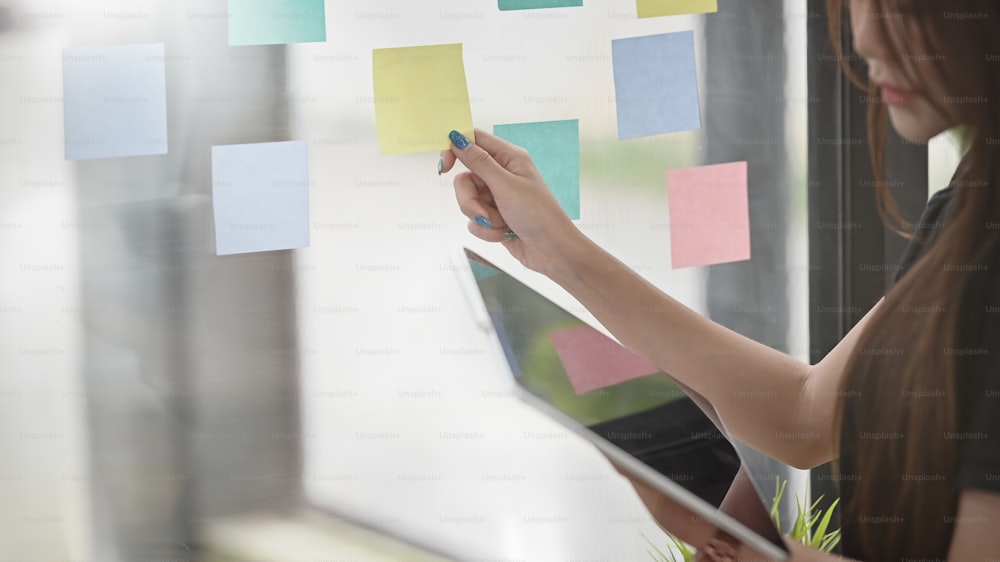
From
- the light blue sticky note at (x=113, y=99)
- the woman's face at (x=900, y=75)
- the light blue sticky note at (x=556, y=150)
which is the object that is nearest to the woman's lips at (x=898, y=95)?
the woman's face at (x=900, y=75)

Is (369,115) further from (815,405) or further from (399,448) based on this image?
(815,405)

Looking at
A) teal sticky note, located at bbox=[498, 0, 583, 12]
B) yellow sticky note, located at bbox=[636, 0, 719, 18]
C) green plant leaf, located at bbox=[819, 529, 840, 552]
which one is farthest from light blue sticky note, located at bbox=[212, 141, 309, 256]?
green plant leaf, located at bbox=[819, 529, 840, 552]

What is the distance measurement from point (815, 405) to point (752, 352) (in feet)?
0.29

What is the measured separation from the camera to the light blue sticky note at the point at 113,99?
889 mm

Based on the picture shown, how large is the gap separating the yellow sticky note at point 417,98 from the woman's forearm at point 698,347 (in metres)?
0.20

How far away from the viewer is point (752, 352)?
2.91ft

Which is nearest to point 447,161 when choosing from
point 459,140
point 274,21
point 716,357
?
point 459,140

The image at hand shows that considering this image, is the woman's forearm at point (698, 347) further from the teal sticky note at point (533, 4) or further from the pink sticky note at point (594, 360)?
the teal sticky note at point (533, 4)

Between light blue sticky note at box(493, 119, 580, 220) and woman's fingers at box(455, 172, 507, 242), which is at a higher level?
light blue sticky note at box(493, 119, 580, 220)

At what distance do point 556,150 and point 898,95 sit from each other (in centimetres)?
37

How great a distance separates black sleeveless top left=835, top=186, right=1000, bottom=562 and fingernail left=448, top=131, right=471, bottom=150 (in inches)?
18.7

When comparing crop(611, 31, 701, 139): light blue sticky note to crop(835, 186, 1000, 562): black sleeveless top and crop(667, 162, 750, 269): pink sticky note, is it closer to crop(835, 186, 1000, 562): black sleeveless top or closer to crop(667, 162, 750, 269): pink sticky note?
crop(667, 162, 750, 269): pink sticky note

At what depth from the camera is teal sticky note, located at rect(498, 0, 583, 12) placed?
93 cm

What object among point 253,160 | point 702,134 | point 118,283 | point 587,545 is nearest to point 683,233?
point 702,134
